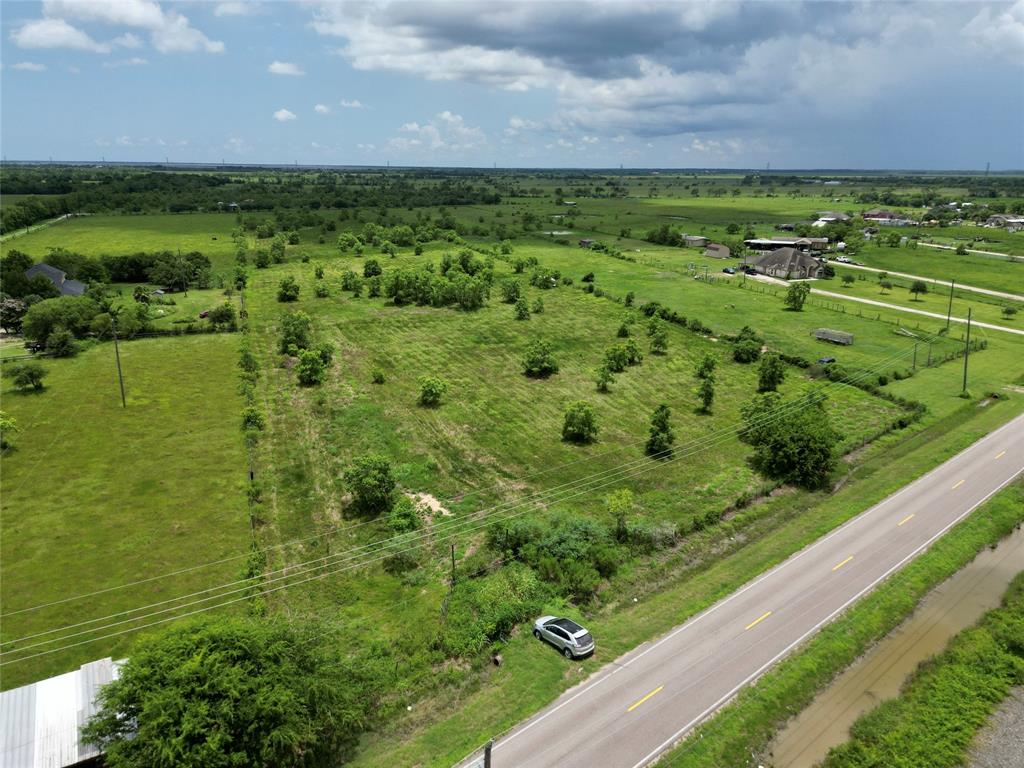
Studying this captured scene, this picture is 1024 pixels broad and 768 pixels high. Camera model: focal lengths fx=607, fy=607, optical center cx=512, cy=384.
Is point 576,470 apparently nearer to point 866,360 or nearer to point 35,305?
point 866,360

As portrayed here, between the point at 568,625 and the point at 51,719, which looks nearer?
the point at 51,719

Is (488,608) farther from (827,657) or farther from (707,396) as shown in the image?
(707,396)

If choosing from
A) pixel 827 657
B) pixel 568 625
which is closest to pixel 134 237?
pixel 568 625

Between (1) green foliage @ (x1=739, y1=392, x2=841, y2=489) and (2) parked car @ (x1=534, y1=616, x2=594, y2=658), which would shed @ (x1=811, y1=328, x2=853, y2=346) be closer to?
(1) green foliage @ (x1=739, y1=392, x2=841, y2=489)

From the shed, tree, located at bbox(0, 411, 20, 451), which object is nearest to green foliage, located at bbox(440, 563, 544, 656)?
tree, located at bbox(0, 411, 20, 451)

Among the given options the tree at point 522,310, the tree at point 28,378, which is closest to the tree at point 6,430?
the tree at point 28,378

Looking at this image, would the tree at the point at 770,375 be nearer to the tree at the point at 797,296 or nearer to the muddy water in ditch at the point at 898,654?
the muddy water in ditch at the point at 898,654
